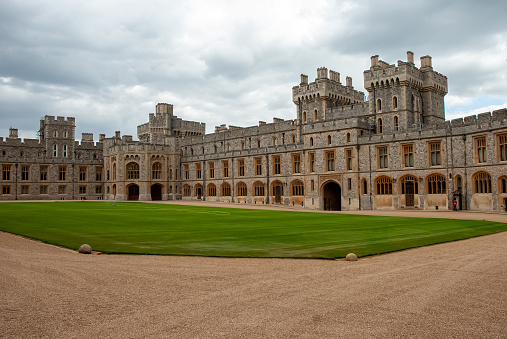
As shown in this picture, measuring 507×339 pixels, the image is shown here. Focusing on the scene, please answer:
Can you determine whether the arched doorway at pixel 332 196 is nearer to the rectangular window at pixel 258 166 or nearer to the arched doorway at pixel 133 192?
the rectangular window at pixel 258 166

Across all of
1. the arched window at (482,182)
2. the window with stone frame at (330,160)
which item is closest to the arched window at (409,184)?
the arched window at (482,182)

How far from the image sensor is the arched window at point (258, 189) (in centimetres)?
5259

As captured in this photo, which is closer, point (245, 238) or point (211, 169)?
point (245, 238)

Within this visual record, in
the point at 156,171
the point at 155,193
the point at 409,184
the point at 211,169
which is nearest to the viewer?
the point at 409,184

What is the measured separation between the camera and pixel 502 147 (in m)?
32.3

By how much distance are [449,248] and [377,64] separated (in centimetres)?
3381

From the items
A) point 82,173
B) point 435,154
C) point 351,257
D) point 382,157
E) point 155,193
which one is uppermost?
point 82,173

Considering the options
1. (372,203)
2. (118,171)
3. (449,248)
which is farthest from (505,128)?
(118,171)

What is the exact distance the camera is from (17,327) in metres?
6.15

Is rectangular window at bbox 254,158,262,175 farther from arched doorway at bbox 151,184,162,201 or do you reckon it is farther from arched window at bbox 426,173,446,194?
arched window at bbox 426,173,446,194

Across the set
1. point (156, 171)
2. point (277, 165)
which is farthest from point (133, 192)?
point (277, 165)

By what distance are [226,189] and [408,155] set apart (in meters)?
25.8

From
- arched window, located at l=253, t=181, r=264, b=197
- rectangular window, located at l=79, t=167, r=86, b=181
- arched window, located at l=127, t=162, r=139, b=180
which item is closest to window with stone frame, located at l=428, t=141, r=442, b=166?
arched window, located at l=253, t=181, r=264, b=197

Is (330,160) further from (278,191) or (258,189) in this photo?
(258,189)
